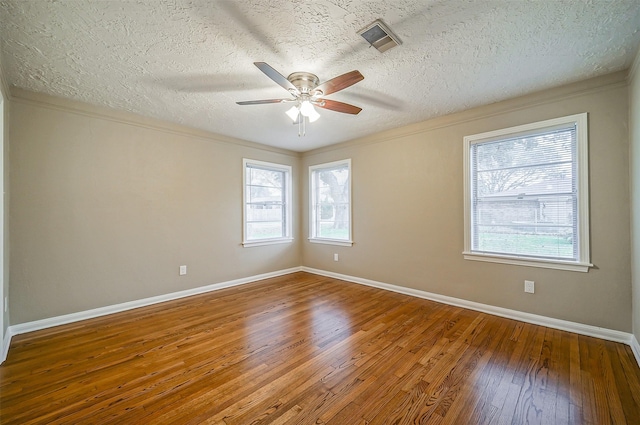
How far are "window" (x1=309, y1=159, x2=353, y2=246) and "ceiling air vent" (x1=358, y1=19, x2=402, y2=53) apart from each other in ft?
9.04

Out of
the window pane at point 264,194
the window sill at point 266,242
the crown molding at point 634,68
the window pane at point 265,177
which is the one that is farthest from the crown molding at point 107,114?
the crown molding at point 634,68

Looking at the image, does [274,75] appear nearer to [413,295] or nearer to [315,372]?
[315,372]

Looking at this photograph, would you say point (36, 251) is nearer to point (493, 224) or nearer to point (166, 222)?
point (166, 222)

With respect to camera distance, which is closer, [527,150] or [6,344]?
[6,344]

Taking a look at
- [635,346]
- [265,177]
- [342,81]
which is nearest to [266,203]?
[265,177]

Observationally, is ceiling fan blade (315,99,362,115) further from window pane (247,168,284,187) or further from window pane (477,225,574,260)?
window pane (247,168,284,187)

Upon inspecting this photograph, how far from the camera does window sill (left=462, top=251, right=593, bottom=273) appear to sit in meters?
2.71

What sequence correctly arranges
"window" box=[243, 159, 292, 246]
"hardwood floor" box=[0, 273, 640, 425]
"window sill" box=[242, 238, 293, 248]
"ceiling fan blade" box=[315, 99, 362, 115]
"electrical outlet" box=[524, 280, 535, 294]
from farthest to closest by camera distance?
"window" box=[243, 159, 292, 246] → "window sill" box=[242, 238, 293, 248] → "electrical outlet" box=[524, 280, 535, 294] → "ceiling fan blade" box=[315, 99, 362, 115] → "hardwood floor" box=[0, 273, 640, 425]

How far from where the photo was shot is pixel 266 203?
16.8 ft

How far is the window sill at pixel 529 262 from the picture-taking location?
271 cm

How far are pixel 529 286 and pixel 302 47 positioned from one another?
11.1 ft

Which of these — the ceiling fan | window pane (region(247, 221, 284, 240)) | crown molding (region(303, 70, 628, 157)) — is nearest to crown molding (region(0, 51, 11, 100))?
the ceiling fan

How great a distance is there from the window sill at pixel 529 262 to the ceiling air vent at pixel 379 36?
2.64 meters

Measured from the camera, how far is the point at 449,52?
85.9 inches
